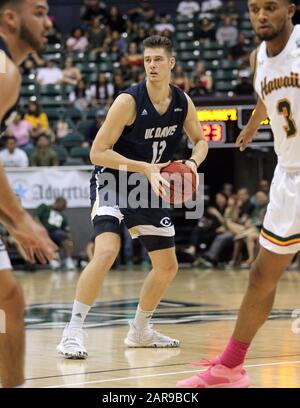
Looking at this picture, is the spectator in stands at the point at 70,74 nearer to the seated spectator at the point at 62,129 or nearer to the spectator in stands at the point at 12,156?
the seated spectator at the point at 62,129

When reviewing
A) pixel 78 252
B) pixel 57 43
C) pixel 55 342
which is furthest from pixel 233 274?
pixel 57 43

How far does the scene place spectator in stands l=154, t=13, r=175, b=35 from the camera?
23.5 m

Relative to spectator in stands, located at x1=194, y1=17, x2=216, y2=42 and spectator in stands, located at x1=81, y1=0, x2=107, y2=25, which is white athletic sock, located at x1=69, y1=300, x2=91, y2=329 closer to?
spectator in stands, located at x1=194, y1=17, x2=216, y2=42

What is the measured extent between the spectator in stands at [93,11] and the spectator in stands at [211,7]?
8.34 ft

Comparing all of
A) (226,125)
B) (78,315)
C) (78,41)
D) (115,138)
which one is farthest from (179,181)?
(78,41)

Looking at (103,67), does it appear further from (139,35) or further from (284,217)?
(284,217)

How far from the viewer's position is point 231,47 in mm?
22797

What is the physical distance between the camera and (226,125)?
11.2m

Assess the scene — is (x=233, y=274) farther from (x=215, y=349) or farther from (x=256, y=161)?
(x=215, y=349)

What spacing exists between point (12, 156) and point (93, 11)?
7.86 m

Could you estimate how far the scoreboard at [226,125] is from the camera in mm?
11133

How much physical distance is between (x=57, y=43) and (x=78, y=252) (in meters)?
7.27

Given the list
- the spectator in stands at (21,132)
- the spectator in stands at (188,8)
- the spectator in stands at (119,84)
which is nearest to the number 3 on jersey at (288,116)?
the spectator in stands at (21,132)
